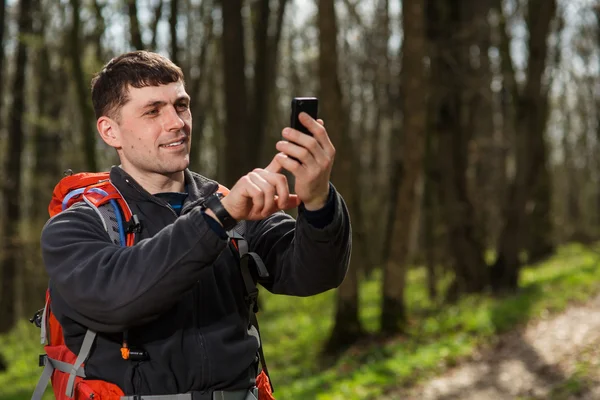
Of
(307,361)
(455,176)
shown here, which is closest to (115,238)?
(307,361)

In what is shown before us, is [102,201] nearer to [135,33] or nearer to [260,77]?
[135,33]

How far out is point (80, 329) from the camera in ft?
7.97

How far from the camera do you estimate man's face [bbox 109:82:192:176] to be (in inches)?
102

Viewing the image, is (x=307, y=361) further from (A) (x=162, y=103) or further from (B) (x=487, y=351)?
(A) (x=162, y=103)

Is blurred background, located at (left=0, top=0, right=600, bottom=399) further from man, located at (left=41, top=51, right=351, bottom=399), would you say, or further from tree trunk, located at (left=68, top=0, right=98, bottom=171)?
man, located at (left=41, top=51, right=351, bottom=399)

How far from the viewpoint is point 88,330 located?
239 cm

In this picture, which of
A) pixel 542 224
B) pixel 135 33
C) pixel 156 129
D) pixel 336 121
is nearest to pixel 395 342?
pixel 336 121

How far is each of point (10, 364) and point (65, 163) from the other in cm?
859

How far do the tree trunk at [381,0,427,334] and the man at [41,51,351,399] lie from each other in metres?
8.43

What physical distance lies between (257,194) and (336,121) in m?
8.84

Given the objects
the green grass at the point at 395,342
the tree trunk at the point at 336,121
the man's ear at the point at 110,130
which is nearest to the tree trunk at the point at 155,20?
the tree trunk at the point at 336,121

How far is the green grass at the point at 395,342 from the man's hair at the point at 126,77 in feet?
22.0

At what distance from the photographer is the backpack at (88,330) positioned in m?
2.39

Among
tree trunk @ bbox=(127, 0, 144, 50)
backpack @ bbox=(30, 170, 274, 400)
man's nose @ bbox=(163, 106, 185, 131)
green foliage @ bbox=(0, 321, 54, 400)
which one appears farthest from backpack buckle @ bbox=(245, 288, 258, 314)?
tree trunk @ bbox=(127, 0, 144, 50)
